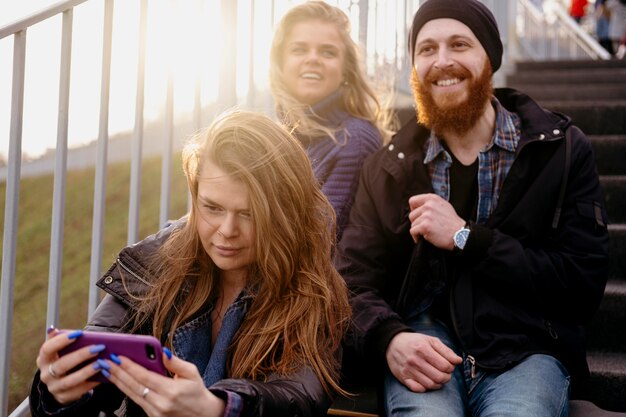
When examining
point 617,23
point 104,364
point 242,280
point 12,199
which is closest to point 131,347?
point 104,364

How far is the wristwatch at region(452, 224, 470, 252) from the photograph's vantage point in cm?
235

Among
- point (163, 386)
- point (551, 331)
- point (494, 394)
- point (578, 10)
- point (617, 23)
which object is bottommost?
point (494, 394)

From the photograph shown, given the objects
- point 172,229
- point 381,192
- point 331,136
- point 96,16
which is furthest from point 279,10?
point 172,229

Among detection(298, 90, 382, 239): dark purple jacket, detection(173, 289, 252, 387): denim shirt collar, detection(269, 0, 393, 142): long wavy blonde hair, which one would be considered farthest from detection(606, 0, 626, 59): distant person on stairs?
detection(173, 289, 252, 387): denim shirt collar

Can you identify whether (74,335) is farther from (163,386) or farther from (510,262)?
(510,262)

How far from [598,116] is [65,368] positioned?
3383mm

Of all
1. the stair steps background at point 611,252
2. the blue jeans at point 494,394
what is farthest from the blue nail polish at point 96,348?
the stair steps background at point 611,252

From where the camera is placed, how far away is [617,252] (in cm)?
318

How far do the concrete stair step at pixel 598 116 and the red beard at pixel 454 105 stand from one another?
164cm

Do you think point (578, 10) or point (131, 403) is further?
point (578, 10)

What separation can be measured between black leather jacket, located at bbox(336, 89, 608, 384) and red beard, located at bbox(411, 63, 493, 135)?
145mm

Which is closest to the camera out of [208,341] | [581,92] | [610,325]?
[208,341]

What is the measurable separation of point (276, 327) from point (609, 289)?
156 cm

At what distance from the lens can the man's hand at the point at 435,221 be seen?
2.37 meters
